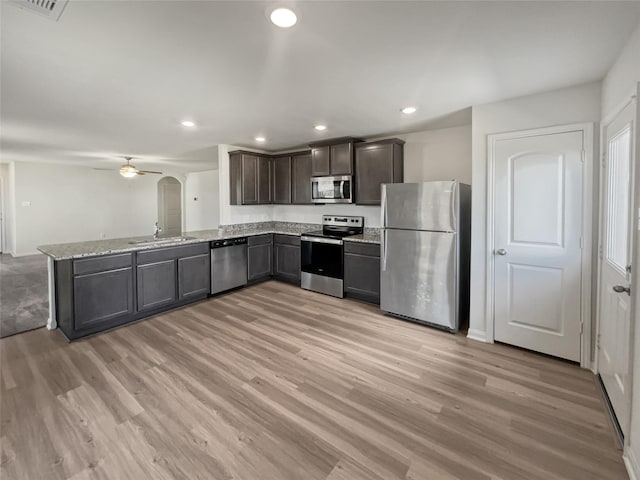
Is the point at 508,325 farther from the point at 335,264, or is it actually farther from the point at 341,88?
the point at 341,88

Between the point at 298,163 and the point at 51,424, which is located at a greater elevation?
the point at 298,163

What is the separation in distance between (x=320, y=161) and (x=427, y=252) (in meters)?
2.29

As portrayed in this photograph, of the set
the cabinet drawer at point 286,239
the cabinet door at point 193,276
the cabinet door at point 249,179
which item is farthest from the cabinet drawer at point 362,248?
the cabinet door at point 193,276

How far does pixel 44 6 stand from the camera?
145 cm

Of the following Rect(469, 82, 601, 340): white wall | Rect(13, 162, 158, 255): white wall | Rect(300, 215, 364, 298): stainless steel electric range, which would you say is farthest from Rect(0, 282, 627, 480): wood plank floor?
Rect(13, 162, 158, 255): white wall

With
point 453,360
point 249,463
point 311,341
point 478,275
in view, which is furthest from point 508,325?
point 249,463

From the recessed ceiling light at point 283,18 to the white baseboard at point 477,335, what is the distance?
10.1 feet

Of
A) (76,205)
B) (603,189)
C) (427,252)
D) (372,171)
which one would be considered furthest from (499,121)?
(76,205)

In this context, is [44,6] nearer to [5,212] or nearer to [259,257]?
[259,257]

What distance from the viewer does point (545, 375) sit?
2.35 metres

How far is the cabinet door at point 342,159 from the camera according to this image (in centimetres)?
426

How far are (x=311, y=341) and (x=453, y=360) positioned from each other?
52.1 inches

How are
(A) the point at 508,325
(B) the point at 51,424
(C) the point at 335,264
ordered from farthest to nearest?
(C) the point at 335,264 < (A) the point at 508,325 < (B) the point at 51,424

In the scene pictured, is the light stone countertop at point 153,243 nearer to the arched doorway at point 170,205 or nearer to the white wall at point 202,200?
the white wall at point 202,200
